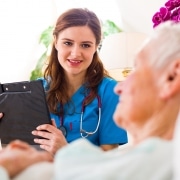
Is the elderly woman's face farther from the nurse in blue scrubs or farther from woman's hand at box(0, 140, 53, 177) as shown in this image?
the nurse in blue scrubs

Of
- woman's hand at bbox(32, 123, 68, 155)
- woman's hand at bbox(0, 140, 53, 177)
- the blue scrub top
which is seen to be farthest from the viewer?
the blue scrub top

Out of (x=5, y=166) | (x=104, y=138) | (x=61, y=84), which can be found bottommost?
(x=104, y=138)

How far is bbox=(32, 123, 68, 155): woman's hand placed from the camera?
1.23m

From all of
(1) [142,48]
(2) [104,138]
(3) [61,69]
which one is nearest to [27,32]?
(3) [61,69]

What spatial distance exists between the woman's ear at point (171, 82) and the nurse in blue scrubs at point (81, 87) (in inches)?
30.0

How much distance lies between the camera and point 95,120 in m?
1.48

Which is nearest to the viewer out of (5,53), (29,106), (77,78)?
(29,106)

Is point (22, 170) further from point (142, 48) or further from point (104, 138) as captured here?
point (104, 138)

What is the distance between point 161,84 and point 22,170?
1.00ft

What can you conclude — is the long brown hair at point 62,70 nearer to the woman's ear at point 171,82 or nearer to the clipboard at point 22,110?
the clipboard at point 22,110

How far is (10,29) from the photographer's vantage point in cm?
224

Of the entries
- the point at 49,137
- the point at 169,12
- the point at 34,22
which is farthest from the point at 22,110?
the point at 34,22

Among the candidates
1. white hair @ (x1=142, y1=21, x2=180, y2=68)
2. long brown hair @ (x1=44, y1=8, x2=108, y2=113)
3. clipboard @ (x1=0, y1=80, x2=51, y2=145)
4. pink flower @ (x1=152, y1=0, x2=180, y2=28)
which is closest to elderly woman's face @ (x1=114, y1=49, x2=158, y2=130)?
white hair @ (x1=142, y1=21, x2=180, y2=68)

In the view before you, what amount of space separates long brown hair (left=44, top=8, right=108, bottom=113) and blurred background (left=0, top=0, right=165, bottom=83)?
565 millimetres
